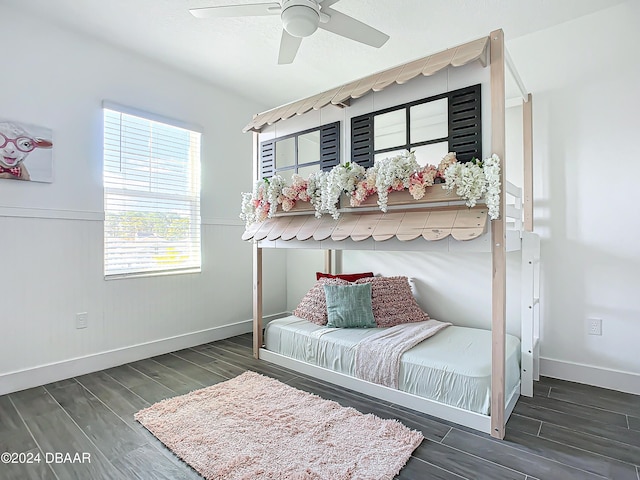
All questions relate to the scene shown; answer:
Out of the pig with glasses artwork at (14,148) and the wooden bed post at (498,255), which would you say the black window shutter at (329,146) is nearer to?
the wooden bed post at (498,255)

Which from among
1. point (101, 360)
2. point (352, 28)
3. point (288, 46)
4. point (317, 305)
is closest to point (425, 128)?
point (352, 28)

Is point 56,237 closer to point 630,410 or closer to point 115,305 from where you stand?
point 115,305

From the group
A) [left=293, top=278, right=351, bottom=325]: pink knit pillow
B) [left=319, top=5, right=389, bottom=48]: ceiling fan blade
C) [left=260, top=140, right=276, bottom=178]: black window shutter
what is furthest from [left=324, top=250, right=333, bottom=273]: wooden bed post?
[left=319, top=5, right=389, bottom=48]: ceiling fan blade

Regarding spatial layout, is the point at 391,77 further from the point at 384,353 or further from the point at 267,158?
the point at 384,353

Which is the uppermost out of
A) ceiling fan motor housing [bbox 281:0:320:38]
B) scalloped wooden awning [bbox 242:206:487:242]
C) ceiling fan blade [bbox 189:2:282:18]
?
ceiling fan blade [bbox 189:2:282:18]

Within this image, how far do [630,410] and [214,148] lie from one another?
411 cm

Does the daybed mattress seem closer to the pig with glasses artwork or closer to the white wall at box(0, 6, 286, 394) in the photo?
the white wall at box(0, 6, 286, 394)

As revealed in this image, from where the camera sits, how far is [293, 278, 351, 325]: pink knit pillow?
3268mm

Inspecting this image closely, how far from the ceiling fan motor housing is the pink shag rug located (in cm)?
225

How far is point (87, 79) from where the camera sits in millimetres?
2969

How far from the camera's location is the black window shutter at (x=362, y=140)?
104 inches

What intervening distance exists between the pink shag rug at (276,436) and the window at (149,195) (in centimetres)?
146

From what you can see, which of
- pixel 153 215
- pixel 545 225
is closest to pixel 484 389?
pixel 545 225

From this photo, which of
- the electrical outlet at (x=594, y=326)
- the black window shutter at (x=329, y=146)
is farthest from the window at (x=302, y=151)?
the electrical outlet at (x=594, y=326)
